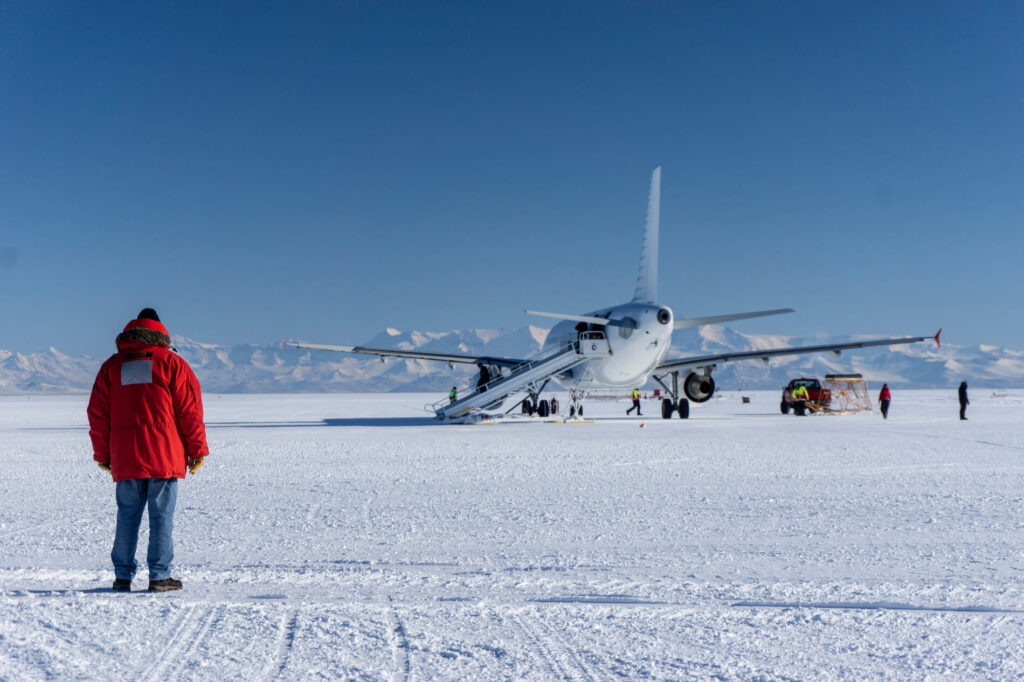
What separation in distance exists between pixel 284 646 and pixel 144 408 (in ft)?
6.44

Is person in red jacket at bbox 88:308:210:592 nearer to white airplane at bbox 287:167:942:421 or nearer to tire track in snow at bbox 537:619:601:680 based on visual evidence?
tire track in snow at bbox 537:619:601:680

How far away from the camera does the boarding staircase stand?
1147 inches

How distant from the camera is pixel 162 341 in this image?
533cm

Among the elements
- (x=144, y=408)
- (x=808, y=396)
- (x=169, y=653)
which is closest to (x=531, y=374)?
(x=808, y=396)

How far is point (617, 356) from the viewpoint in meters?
28.9

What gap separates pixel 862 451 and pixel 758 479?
6.00 m

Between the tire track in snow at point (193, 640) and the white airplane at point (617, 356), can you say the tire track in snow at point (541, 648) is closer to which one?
the tire track in snow at point (193, 640)

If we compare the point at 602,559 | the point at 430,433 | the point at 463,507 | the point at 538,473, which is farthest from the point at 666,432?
the point at 602,559

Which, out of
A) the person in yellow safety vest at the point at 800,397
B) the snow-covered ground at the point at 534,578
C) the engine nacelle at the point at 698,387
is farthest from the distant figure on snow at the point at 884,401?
the snow-covered ground at the point at 534,578

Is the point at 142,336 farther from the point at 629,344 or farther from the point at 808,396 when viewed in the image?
the point at 808,396

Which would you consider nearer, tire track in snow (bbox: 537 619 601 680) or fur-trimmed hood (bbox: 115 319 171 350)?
tire track in snow (bbox: 537 619 601 680)

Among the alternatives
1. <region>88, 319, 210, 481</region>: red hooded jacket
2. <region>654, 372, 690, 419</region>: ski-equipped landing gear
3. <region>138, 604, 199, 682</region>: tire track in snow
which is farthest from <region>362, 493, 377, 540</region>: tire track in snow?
<region>654, 372, 690, 419</region>: ski-equipped landing gear

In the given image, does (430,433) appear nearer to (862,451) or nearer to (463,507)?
(862,451)

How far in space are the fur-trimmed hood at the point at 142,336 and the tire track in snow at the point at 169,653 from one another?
1.75m
